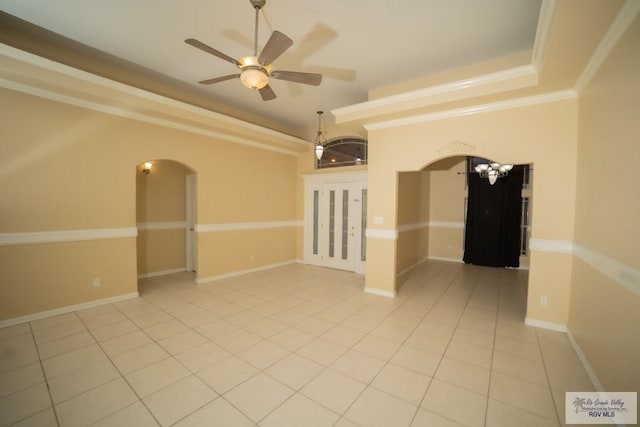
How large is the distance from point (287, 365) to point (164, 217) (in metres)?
4.61

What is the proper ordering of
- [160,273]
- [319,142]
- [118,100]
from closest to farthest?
[118,100]
[319,142]
[160,273]

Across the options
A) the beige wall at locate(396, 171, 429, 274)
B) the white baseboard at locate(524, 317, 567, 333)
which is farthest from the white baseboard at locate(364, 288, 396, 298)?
the white baseboard at locate(524, 317, 567, 333)

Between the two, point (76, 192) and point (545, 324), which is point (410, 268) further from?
point (76, 192)

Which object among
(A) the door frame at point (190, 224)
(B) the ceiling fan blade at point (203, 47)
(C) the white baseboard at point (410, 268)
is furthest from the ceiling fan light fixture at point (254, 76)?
(C) the white baseboard at point (410, 268)

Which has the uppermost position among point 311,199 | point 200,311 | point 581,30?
point 581,30

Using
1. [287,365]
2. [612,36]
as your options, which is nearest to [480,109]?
[612,36]

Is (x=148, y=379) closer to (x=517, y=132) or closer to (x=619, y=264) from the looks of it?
(x=619, y=264)

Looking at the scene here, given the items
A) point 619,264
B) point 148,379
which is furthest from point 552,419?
point 148,379

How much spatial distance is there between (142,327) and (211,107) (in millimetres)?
4137

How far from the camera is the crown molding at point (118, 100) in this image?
2.91m

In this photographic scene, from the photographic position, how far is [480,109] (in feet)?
11.4

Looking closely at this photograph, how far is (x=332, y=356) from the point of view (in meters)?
2.61

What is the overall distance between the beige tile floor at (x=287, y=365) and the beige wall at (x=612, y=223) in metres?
0.51

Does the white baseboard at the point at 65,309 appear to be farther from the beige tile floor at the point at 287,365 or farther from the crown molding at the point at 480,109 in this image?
the crown molding at the point at 480,109
